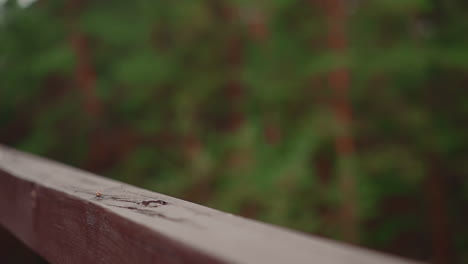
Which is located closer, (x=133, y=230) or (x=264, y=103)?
(x=133, y=230)

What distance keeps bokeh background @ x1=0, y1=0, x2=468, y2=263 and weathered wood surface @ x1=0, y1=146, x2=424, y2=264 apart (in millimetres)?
3947

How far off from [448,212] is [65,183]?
820 cm

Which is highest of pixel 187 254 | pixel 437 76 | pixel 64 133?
pixel 187 254

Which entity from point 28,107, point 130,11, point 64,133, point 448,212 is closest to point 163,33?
point 130,11

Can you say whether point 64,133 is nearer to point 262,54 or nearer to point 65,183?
point 262,54

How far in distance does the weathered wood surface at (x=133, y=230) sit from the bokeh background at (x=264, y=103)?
3.95 metres

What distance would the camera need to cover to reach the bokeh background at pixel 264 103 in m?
5.54

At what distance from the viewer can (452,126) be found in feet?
22.7

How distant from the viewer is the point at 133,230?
20.1 inches

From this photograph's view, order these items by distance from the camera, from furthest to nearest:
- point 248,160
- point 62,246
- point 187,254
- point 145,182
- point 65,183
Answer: point 145,182 → point 248,160 → point 65,183 → point 62,246 → point 187,254

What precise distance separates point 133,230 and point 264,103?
5906mm

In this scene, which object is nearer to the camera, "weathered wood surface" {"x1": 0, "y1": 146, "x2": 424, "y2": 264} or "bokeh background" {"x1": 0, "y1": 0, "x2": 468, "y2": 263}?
"weathered wood surface" {"x1": 0, "y1": 146, "x2": 424, "y2": 264}

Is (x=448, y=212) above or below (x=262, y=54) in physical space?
below

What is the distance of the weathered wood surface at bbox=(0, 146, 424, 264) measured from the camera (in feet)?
1.29
